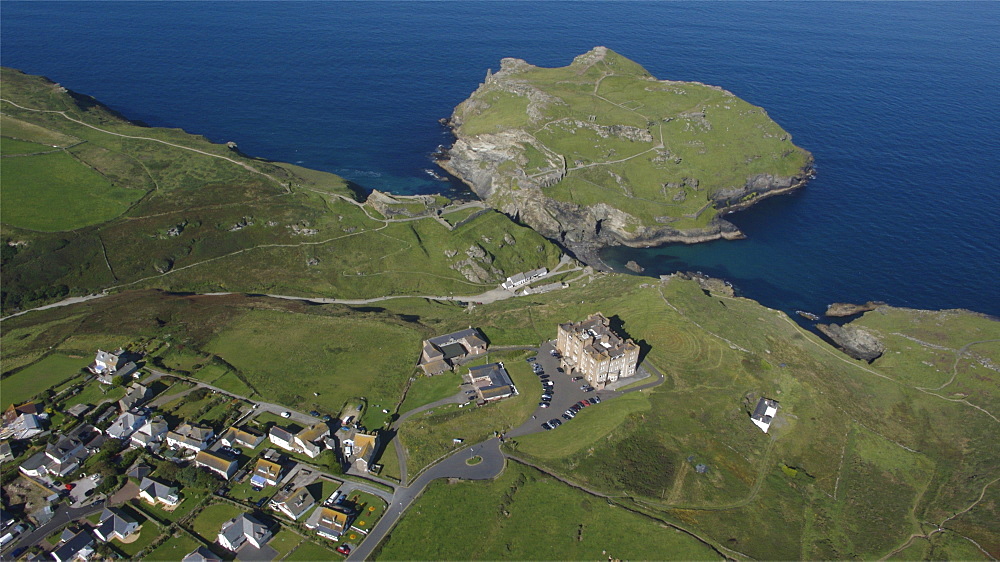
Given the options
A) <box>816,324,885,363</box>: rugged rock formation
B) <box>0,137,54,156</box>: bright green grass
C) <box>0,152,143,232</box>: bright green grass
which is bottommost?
<box>816,324,885,363</box>: rugged rock formation

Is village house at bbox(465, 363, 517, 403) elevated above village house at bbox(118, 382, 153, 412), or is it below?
above

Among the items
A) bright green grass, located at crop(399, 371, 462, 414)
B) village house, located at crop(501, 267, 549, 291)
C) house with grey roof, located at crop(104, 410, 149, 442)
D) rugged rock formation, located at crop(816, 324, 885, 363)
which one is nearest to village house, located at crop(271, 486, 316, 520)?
bright green grass, located at crop(399, 371, 462, 414)

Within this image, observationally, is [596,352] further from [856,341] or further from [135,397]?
[135,397]

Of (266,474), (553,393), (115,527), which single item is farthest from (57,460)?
(553,393)

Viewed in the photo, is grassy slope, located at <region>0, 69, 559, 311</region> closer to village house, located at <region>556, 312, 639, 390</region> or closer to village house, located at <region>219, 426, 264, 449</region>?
village house, located at <region>556, 312, 639, 390</region>

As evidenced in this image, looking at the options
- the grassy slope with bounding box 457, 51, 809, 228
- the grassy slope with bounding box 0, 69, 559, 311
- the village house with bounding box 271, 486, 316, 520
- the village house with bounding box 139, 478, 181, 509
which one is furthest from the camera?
the grassy slope with bounding box 457, 51, 809, 228

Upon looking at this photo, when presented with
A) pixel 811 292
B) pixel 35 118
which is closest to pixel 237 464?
pixel 811 292
